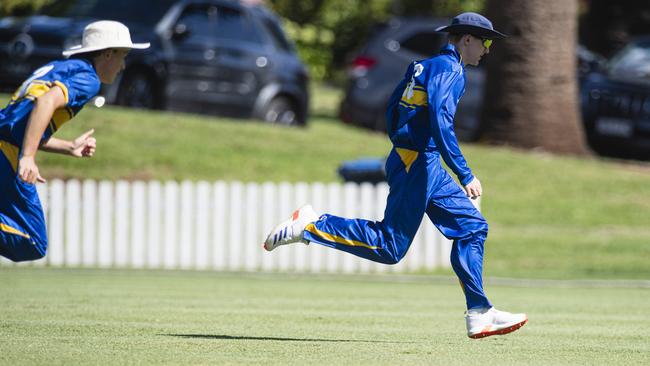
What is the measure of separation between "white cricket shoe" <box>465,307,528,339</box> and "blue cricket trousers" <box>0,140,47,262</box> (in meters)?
2.46

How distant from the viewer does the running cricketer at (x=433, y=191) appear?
7402mm

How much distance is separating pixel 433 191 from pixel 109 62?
1.99m

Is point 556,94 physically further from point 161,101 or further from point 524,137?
point 161,101

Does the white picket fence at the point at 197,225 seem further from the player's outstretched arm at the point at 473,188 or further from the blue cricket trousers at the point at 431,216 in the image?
the player's outstretched arm at the point at 473,188

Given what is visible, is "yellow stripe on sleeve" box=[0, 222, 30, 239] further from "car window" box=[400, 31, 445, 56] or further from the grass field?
"car window" box=[400, 31, 445, 56]

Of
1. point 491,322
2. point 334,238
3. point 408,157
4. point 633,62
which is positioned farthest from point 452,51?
point 633,62

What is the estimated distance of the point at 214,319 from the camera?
8.84 meters

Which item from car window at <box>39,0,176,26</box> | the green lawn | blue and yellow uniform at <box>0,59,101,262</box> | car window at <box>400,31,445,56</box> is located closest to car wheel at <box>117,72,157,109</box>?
the green lawn

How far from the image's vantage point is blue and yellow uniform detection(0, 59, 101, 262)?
710 centimetres

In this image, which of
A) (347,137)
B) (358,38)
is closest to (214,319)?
(347,137)

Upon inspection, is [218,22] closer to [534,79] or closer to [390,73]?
[390,73]

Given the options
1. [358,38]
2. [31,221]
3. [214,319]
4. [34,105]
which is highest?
[358,38]

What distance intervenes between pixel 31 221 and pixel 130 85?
12226 mm

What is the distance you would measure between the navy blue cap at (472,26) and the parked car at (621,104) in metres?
14.4
